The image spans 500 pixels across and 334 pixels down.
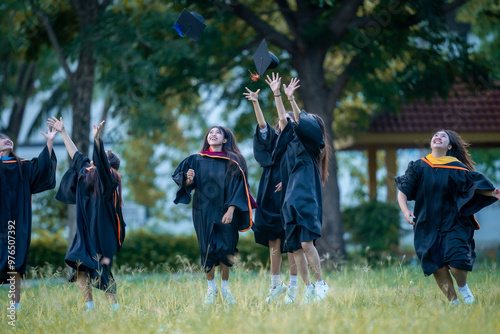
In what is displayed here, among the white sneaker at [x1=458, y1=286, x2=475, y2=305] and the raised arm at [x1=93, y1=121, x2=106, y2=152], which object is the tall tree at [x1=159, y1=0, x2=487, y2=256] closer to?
the raised arm at [x1=93, y1=121, x2=106, y2=152]

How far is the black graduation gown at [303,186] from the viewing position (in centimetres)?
620

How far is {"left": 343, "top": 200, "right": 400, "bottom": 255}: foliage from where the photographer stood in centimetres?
1377

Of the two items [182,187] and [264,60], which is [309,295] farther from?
[264,60]

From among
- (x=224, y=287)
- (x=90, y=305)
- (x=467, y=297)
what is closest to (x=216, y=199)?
(x=224, y=287)

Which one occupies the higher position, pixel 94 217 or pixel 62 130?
pixel 62 130

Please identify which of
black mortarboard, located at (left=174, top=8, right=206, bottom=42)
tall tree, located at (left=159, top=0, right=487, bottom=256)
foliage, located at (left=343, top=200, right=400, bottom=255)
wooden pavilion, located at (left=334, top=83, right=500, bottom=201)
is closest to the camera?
black mortarboard, located at (left=174, top=8, right=206, bottom=42)

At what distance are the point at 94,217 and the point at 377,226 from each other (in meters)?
8.47

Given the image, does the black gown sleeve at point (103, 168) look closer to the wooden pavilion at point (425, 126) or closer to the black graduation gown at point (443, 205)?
the black graduation gown at point (443, 205)

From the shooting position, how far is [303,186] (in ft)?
20.7

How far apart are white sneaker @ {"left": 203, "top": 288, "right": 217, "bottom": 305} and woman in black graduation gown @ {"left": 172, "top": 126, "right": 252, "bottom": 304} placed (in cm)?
2

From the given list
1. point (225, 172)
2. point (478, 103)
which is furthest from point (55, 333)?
point (478, 103)

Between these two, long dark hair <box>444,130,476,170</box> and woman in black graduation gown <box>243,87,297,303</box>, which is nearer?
long dark hair <box>444,130,476,170</box>

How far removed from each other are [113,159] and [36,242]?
7.49 meters

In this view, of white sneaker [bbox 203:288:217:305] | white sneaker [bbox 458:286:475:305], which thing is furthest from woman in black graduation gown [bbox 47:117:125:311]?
white sneaker [bbox 458:286:475:305]
